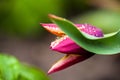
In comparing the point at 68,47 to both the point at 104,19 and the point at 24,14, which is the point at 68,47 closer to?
the point at 104,19

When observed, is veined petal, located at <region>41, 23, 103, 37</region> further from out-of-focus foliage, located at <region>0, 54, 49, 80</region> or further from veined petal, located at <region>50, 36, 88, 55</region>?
out-of-focus foliage, located at <region>0, 54, 49, 80</region>


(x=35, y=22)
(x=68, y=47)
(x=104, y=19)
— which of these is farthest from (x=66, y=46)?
(x=35, y=22)

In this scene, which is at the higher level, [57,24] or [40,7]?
[40,7]

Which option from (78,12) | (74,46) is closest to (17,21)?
(78,12)

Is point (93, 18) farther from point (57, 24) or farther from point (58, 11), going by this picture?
point (57, 24)

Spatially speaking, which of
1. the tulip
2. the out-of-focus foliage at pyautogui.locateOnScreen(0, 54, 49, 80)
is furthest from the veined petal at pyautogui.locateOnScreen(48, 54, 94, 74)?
the out-of-focus foliage at pyautogui.locateOnScreen(0, 54, 49, 80)
